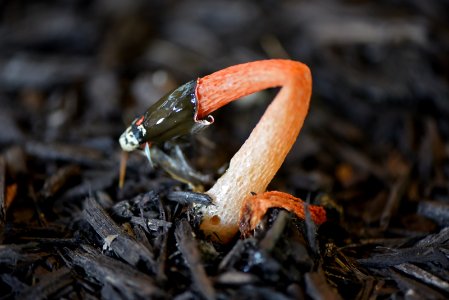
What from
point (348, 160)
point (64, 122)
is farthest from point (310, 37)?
point (64, 122)

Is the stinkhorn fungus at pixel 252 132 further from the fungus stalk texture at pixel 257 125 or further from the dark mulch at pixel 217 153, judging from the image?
the dark mulch at pixel 217 153

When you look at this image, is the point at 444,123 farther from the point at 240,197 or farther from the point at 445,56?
the point at 240,197

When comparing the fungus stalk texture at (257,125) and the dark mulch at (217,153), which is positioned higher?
the fungus stalk texture at (257,125)

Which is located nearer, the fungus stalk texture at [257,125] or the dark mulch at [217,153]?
the dark mulch at [217,153]

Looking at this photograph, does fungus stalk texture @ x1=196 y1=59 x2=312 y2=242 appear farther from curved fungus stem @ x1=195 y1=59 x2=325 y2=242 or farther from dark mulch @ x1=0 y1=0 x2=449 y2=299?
dark mulch @ x1=0 y1=0 x2=449 y2=299

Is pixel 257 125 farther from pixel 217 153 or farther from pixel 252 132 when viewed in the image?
pixel 217 153

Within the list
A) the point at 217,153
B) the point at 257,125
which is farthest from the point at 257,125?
the point at 217,153

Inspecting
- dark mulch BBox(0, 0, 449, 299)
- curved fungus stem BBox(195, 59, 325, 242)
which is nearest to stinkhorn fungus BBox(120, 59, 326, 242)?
curved fungus stem BBox(195, 59, 325, 242)

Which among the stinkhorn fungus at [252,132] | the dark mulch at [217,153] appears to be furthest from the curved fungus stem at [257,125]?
the dark mulch at [217,153]
